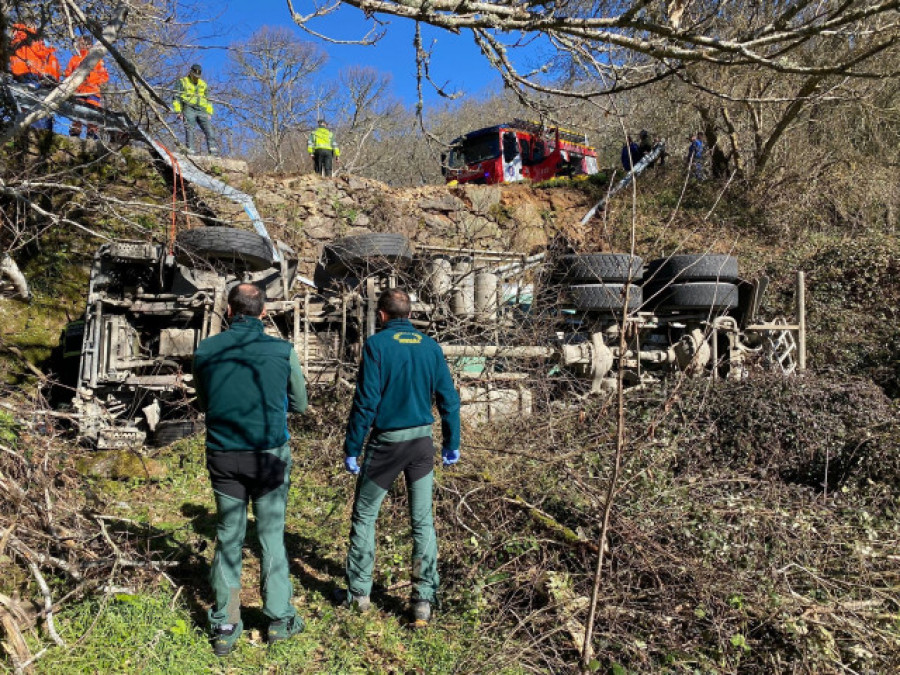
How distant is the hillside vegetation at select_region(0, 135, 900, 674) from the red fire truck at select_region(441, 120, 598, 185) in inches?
393

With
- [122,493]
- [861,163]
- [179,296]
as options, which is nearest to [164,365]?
[179,296]

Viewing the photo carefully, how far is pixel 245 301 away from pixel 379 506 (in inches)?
51.0

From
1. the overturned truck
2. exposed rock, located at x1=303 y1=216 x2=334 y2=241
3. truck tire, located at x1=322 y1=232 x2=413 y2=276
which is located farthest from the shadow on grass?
exposed rock, located at x1=303 y1=216 x2=334 y2=241

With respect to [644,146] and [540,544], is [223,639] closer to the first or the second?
[540,544]

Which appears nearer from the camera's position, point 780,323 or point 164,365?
point 164,365

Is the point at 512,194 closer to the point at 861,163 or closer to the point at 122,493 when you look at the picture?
the point at 861,163

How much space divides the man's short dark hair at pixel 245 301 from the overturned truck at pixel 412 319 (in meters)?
3.50

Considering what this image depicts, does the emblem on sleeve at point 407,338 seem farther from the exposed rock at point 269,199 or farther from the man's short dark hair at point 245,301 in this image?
the exposed rock at point 269,199

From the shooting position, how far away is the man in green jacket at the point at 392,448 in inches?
130

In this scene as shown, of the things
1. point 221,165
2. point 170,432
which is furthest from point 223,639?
point 221,165

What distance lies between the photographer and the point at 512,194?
48.0 ft

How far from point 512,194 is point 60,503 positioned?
12.6 metres

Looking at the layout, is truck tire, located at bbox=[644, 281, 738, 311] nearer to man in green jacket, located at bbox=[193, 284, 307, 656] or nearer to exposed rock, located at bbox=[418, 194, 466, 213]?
man in green jacket, located at bbox=[193, 284, 307, 656]

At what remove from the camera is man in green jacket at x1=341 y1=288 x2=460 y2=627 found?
331 cm
